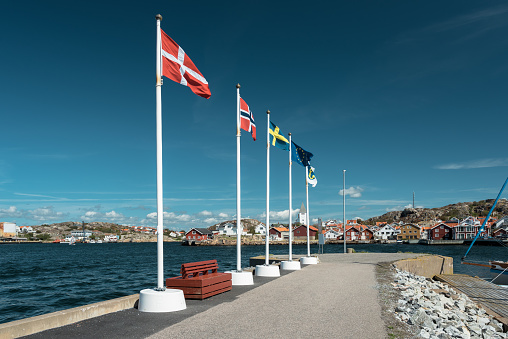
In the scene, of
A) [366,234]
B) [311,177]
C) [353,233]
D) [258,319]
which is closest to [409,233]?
[366,234]

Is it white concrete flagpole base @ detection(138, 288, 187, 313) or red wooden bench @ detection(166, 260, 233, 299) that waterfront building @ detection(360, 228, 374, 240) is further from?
white concrete flagpole base @ detection(138, 288, 187, 313)

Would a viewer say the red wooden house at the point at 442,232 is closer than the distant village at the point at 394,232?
No

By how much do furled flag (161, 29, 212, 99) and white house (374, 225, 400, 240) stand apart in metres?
184

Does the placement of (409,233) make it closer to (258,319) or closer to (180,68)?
(180,68)

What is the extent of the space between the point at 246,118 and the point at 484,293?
47.3ft

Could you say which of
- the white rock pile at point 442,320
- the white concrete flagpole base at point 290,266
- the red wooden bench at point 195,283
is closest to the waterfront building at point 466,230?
the white concrete flagpole base at point 290,266

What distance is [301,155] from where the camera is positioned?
23719mm

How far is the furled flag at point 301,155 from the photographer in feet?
74.4

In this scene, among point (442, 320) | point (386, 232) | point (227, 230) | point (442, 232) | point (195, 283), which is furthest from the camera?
point (227, 230)

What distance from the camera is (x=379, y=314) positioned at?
378 inches

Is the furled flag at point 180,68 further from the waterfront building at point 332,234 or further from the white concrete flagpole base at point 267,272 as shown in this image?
the waterfront building at point 332,234

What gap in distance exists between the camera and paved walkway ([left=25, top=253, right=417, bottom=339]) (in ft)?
25.6

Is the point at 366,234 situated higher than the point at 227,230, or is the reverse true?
the point at 227,230

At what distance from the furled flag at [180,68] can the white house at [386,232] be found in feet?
605
